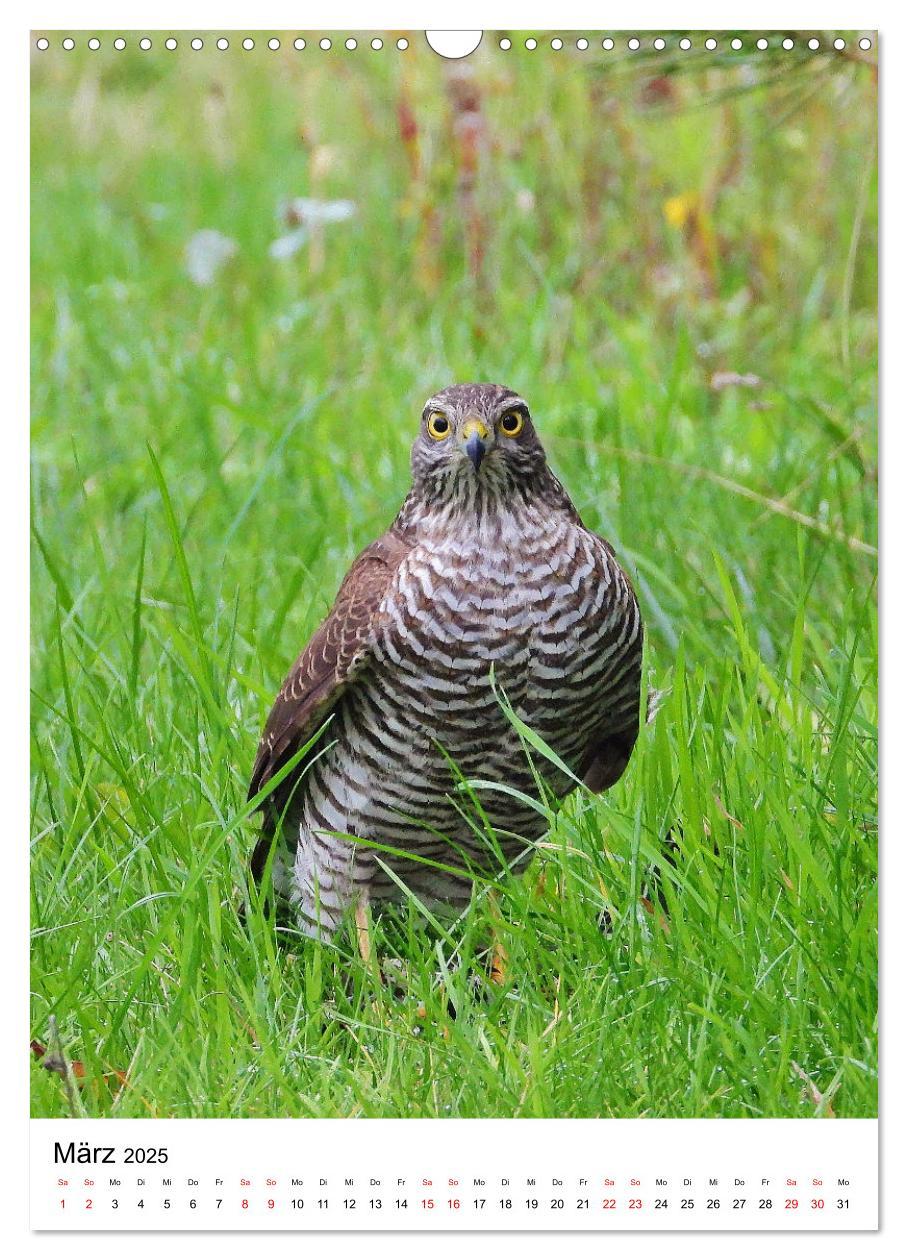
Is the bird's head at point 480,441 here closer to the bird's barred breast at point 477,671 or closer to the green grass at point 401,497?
the bird's barred breast at point 477,671

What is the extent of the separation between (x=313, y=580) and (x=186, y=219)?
305 cm

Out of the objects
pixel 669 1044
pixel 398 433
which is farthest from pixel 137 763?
pixel 398 433

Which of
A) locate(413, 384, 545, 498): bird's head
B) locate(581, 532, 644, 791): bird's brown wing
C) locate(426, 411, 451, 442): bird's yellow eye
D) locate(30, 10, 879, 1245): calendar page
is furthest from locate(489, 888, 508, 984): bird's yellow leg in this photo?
locate(426, 411, 451, 442): bird's yellow eye

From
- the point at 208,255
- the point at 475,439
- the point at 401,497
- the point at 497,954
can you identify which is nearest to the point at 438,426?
the point at 475,439

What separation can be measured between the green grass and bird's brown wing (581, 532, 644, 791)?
53 mm

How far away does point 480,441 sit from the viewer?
337 cm

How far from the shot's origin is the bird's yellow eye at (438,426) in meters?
3.49

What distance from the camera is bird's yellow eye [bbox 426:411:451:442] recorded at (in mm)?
3492

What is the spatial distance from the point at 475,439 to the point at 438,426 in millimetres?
172

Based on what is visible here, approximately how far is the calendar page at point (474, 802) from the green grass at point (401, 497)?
17 mm

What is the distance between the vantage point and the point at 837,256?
586cm

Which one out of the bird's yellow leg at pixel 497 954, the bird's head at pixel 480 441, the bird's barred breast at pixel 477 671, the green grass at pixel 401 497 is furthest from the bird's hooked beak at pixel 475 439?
the bird's yellow leg at pixel 497 954

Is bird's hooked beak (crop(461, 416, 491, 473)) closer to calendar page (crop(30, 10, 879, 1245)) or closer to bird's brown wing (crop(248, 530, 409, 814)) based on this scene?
calendar page (crop(30, 10, 879, 1245))
